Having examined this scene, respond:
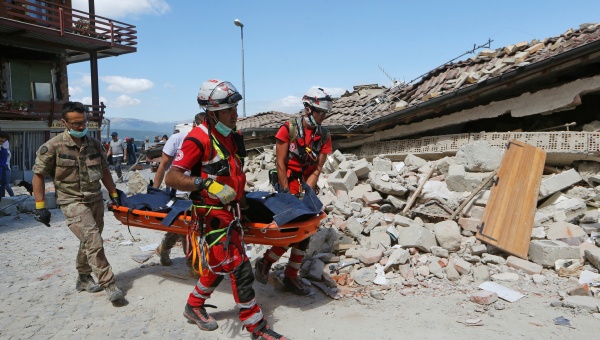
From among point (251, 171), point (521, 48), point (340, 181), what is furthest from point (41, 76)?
point (521, 48)

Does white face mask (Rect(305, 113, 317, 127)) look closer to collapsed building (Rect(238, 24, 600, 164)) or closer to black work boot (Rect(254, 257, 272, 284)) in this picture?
black work boot (Rect(254, 257, 272, 284))

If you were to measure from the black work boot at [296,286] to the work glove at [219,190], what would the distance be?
1.57 meters

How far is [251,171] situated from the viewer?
11.0 meters

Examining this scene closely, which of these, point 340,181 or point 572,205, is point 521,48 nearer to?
point 572,205

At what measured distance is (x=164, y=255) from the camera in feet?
18.1

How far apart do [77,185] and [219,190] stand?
77.3 inches

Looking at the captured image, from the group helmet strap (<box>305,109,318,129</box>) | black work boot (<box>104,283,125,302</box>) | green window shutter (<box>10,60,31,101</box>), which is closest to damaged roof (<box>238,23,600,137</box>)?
helmet strap (<box>305,109,318,129</box>)

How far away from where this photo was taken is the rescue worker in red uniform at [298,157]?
4625 millimetres

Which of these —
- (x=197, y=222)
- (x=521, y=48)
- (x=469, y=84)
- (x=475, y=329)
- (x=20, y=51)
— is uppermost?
(x=20, y=51)

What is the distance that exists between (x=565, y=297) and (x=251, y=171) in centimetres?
775

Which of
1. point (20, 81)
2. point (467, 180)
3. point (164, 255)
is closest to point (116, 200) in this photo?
point (164, 255)

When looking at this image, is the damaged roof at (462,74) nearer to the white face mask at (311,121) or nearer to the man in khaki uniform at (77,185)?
the white face mask at (311,121)

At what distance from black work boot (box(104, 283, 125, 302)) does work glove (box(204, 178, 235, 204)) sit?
1717 millimetres

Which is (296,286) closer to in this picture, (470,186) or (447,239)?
(447,239)
